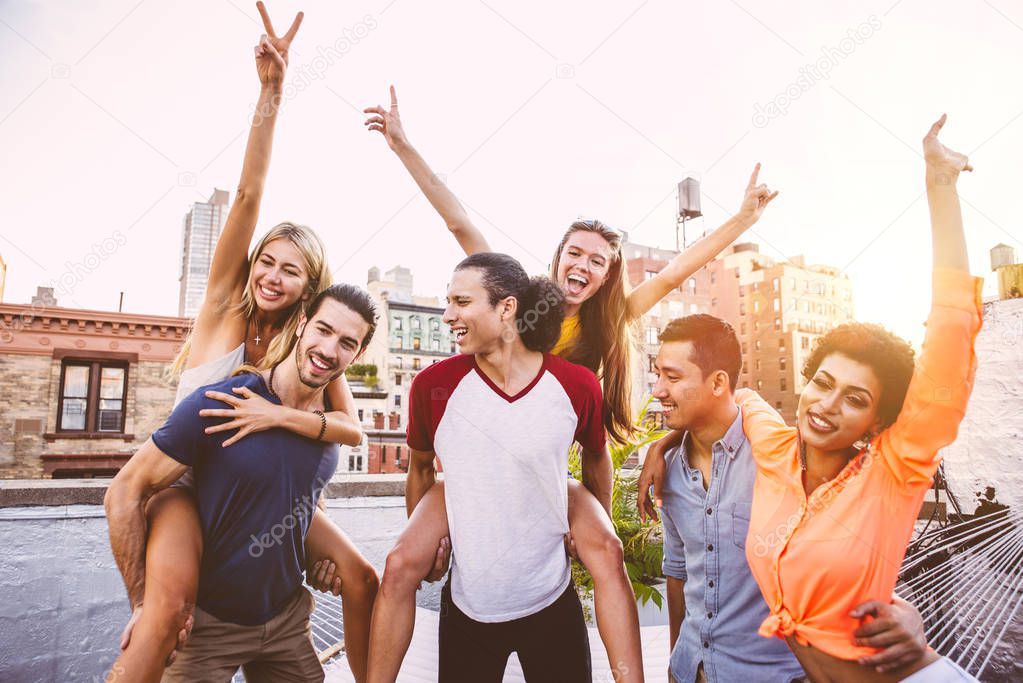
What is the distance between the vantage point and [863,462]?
1667 mm

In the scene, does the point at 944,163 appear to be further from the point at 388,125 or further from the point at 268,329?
the point at 268,329

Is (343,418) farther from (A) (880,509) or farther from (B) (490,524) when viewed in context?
(A) (880,509)

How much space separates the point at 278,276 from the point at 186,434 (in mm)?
713

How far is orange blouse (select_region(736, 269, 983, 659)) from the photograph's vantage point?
1500 millimetres

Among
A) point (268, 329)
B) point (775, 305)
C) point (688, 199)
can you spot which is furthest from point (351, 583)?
point (775, 305)

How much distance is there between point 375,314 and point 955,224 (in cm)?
183

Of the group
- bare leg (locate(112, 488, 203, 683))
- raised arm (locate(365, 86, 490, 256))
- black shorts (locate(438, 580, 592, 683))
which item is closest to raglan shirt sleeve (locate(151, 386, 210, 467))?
bare leg (locate(112, 488, 203, 683))

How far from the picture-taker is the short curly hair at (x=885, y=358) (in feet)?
5.40

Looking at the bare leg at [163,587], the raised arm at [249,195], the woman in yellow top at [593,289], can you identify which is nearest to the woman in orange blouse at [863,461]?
the woman in yellow top at [593,289]

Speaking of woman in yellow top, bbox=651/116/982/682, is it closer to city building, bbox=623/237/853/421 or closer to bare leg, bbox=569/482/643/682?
bare leg, bbox=569/482/643/682

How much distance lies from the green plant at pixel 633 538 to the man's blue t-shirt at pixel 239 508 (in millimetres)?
1992

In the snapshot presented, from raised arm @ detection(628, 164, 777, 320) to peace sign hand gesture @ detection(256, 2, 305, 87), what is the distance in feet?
5.68

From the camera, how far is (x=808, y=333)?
52344 mm

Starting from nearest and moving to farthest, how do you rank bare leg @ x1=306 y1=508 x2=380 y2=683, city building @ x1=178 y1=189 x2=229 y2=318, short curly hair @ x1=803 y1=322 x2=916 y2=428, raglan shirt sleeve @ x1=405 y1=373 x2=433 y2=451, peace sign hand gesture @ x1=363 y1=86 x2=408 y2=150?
1. short curly hair @ x1=803 y1=322 x2=916 y2=428
2. raglan shirt sleeve @ x1=405 y1=373 x2=433 y2=451
3. bare leg @ x1=306 y1=508 x2=380 y2=683
4. peace sign hand gesture @ x1=363 y1=86 x2=408 y2=150
5. city building @ x1=178 y1=189 x2=229 y2=318
